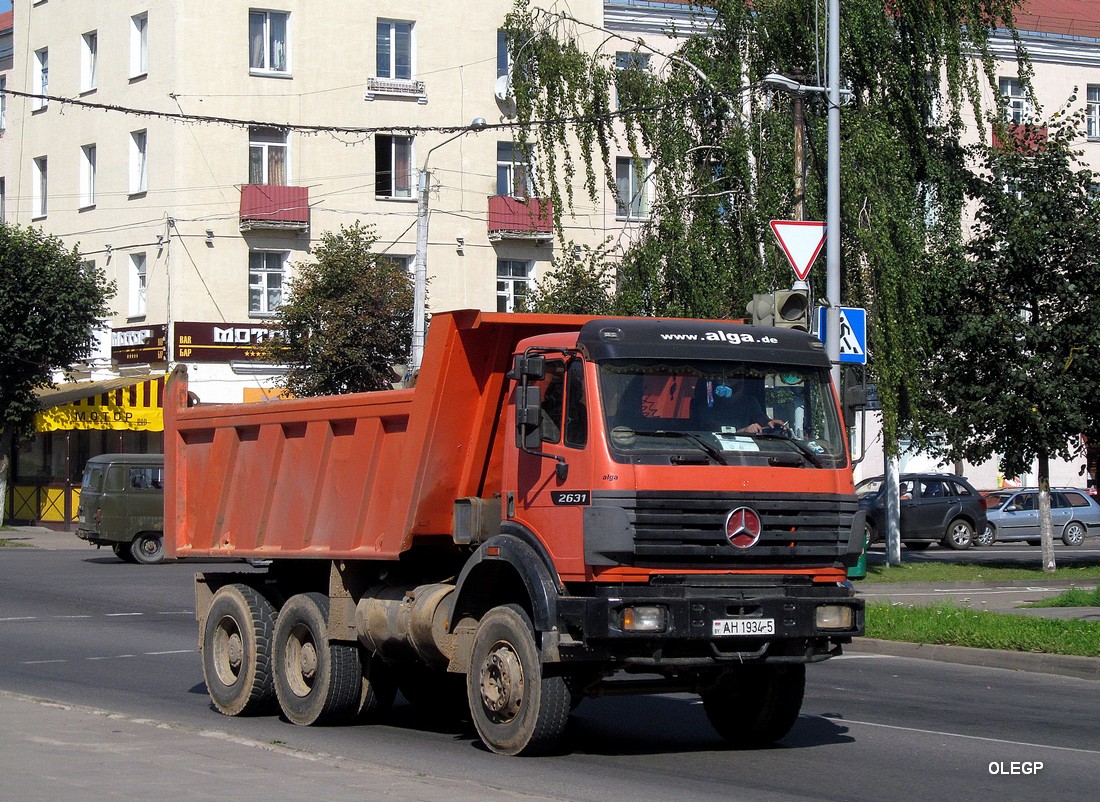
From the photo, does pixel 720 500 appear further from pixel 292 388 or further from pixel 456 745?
pixel 292 388

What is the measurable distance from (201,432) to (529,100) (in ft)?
56.8

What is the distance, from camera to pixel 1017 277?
29.1m

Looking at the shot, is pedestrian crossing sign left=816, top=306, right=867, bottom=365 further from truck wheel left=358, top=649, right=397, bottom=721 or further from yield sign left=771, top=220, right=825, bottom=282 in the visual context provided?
truck wheel left=358, top=649, right=397, bottom=721

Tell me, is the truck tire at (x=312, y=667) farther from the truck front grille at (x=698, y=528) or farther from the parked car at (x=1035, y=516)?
the parked car at (x=1035, y=516)

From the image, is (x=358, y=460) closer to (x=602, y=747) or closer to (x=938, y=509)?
(x=602, y=747)

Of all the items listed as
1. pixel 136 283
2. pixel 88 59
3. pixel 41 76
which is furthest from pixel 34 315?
pixel 41 76

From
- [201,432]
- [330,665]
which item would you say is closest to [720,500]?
[330,665]

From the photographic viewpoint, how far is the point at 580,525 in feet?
31.0

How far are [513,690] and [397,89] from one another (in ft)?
124

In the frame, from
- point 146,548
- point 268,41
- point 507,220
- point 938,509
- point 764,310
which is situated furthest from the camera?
point 507,220

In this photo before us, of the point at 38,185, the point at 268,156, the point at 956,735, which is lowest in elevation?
the point at 956,735

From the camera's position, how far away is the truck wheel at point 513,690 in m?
9.59

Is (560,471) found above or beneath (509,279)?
beneath

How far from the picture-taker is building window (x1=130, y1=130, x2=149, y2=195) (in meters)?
44.6
